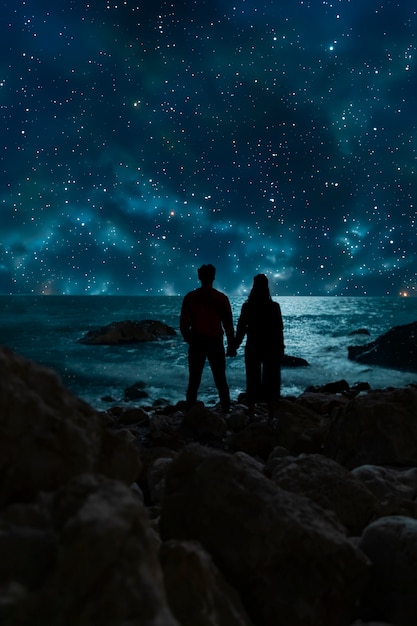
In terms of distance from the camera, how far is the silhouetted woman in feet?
21.5

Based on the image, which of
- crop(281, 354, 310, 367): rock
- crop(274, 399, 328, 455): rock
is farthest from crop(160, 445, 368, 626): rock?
crop(281, 354, 310, 367): rock

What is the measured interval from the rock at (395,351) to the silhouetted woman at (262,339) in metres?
12.5

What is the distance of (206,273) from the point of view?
616cm

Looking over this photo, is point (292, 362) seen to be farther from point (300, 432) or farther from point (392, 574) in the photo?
point (392, 574)

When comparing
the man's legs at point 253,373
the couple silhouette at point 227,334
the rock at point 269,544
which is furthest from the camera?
the man's legs at point 253,373

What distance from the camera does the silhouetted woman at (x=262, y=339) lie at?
6551 mm

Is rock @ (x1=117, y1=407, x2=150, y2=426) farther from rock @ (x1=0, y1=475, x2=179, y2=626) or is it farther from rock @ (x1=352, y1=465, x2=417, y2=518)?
rock @ (x1=0, y1=475, x2=179, y2=626)

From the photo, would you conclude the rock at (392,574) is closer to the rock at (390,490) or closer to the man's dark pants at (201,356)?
the rock at (390,490)

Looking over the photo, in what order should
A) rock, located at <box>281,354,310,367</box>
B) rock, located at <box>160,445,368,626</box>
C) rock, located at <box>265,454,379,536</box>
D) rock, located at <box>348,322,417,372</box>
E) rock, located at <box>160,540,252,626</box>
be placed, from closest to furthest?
rock, located at <box>160,540,252,626</box>
rock, located at <box>160,445,368,626</box>
rock, located at <box>265,454,379,536</box>
rock, located at <box>348,322,417,372</box>
rock, located at <box>281,354,310,367</box>

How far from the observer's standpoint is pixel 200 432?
210 inches

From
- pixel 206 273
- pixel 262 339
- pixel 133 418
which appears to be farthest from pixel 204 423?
pixel 206 273

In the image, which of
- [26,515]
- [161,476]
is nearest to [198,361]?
[161,476]

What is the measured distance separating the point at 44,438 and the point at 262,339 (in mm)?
5618

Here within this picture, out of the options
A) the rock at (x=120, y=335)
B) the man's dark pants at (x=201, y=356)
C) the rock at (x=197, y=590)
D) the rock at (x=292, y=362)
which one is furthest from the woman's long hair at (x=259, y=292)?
the rock at (x=120, y=335)
